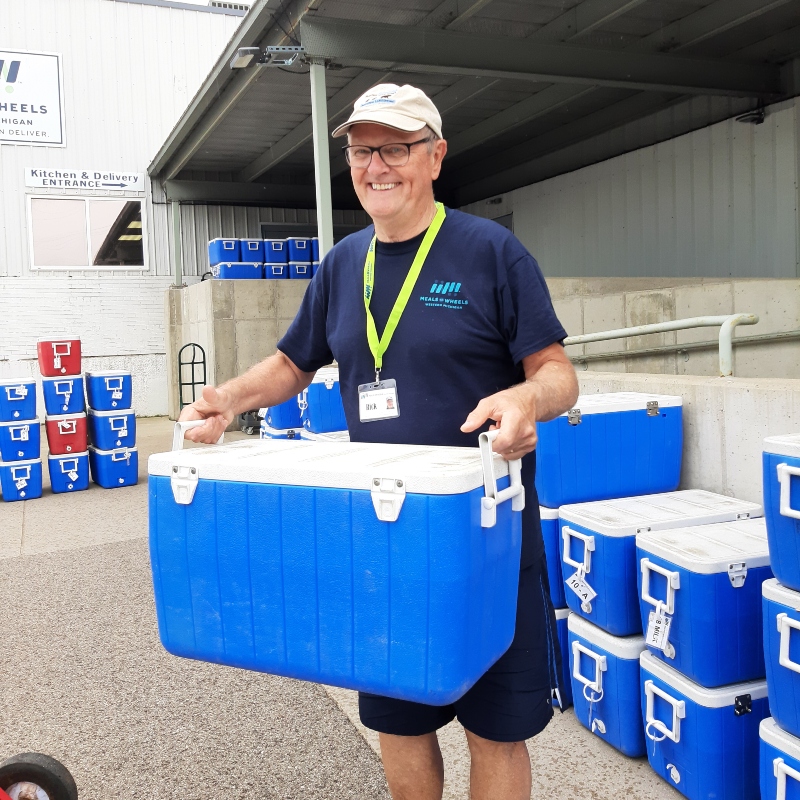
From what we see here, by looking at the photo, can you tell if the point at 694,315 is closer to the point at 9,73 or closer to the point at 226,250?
the point at 226,250

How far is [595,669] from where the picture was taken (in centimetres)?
294

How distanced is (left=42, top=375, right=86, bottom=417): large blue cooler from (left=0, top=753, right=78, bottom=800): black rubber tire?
269 inches

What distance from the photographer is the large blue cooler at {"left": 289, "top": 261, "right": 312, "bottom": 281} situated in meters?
12.6

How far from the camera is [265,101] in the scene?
1115cm

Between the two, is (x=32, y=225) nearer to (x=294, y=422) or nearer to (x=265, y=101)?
(x=265, y=101)

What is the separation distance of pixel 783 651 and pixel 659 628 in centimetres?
49

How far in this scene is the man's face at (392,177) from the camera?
5.87 ft

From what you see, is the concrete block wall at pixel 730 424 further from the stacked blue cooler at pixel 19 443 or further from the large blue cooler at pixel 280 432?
the stacked blue cooler at pixel 19 443

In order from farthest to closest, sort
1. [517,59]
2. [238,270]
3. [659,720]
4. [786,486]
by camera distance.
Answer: [238,270], [517,59], [659,720], [786,486]

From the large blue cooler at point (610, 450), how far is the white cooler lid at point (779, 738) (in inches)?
49.3

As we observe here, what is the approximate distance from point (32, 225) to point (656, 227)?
10.8 metres

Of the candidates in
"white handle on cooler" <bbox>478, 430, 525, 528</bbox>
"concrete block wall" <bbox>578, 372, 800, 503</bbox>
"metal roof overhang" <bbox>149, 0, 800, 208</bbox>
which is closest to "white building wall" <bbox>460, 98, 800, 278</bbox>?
"metal roof overhang" <bbox>149, 0, 800, 208</bbox>

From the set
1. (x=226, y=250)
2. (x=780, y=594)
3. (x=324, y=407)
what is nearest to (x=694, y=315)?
(x=324, y=407)

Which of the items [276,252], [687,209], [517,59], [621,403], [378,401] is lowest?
[621,403]
